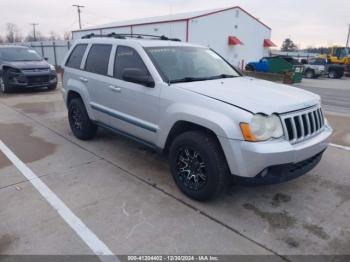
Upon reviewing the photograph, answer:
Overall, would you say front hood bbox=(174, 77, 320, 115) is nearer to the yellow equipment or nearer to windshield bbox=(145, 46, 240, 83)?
windshield bbox=(145, 46, 240, 83)

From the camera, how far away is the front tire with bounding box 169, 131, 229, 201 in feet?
10.4

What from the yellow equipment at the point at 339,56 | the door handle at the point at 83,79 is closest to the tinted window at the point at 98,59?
the door handle at the point at 83,79

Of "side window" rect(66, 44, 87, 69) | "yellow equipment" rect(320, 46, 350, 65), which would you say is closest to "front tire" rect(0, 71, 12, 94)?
"side window" rect(66, 44, 87, 69)

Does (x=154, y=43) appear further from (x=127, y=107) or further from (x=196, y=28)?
(x=196, y=28)

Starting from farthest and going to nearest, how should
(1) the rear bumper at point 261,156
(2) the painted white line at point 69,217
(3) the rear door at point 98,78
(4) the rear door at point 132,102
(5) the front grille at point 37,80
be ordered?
(5) the front grille at point 37,80 < (3) the rear door at point 98,78 < (4) the rear door at point 132,102 < (1) the rear bumper at point 261,156 < (2) the painted white line at point 69,217

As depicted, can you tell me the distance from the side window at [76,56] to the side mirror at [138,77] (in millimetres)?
2067

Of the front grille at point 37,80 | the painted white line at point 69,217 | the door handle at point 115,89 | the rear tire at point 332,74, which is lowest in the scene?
the painted white line at point 69,217

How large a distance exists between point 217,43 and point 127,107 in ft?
87.3

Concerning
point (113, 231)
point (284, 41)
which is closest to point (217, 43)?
point (113, 231)

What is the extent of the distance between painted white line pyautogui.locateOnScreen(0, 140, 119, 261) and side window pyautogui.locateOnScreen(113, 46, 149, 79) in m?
1.87

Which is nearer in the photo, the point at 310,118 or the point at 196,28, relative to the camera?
the point at 310,118

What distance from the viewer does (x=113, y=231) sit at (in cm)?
298

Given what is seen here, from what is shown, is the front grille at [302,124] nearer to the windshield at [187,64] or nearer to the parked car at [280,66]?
the windshield at [187,64]

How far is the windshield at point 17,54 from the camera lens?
11.6 m
